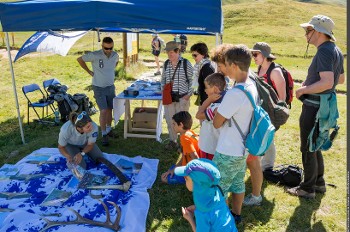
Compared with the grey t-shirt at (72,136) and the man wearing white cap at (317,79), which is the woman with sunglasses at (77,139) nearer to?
the grey t-shirt at (72,136)

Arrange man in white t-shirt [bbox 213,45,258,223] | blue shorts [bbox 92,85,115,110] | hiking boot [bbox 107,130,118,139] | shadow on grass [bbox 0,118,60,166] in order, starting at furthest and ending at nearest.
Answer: hiking boot [bbox 107,130,118,139]
blue shorts [bbox 92,85,115,110]
shadow on grass [bbox 0,118,60,166]
man in white t-shirt [bbox 213,45,258,223]

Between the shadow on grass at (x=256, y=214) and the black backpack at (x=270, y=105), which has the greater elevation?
the black backpack at (x=270, y=105)

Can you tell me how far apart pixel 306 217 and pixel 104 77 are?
12.2ft

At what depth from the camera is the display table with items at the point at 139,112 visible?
5547 millimetres

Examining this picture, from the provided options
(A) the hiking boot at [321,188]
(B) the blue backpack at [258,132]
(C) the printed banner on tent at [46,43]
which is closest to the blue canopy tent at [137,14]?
(B) the blue backpack at [258,132]

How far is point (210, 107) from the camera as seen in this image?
3006mm

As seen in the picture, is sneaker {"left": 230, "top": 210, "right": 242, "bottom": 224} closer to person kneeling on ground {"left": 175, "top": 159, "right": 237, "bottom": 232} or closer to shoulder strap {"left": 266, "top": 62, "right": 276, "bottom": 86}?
person kneeling on ground {"left": 175, "top": 159, "right": 237, "bottom": 232}

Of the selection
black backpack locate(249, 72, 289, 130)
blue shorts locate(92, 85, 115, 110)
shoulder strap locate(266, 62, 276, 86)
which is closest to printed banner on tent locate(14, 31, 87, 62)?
blue shorts locate(92, 85, 115, 110)

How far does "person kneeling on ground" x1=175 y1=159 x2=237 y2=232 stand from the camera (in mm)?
1972

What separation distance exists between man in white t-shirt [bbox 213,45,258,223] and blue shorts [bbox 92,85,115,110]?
10.5 ft

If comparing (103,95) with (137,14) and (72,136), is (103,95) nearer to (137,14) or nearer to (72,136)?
(72,136)

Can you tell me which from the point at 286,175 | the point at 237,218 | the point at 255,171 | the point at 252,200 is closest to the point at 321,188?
the point at 286,175

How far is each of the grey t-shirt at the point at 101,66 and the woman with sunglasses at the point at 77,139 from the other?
3.97 feet

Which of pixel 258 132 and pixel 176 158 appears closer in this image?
pixel 258 132
